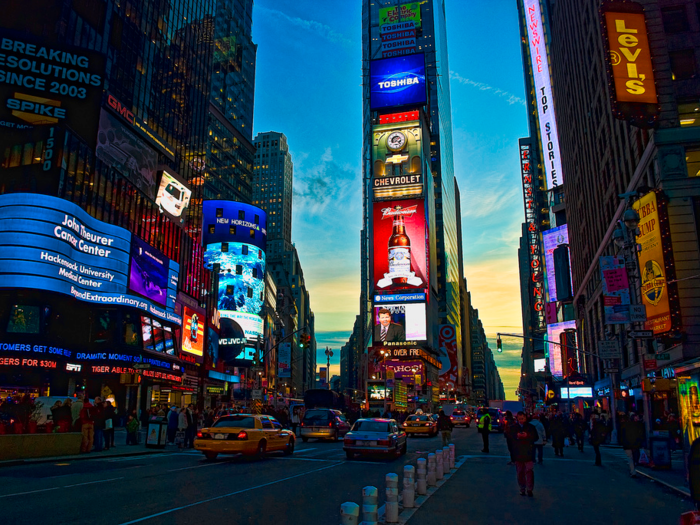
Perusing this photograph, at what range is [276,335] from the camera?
125 m

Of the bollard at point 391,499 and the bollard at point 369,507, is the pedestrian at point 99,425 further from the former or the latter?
the bollard at point 369,507

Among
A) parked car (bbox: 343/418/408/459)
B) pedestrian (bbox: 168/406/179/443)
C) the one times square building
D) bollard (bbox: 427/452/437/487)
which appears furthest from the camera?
the one times square building

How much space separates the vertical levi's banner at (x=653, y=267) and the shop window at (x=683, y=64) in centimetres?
825

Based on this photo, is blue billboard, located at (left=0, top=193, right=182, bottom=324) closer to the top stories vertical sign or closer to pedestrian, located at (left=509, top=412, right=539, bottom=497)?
pedestrian, located at (left=509, top=412, right=539, bottom=497)

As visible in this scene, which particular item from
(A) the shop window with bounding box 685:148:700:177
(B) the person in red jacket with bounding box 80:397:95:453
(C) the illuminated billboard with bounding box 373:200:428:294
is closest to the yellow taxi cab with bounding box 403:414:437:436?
(A) the shop window with bounding box 685:148:700:177

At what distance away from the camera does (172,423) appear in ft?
82.6

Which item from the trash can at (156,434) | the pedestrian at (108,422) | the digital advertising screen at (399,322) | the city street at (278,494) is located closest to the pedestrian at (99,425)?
the pedestrian at (108,422)

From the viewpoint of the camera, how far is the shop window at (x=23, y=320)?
120 feet

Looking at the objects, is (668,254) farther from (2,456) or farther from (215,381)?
(215,381)

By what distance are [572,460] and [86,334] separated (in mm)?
35011

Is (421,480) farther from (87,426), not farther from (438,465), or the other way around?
(87,426)

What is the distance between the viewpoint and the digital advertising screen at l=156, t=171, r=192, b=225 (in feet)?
191

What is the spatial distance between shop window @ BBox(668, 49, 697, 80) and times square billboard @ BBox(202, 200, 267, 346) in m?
61.9

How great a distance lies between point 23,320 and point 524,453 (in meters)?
35.8
